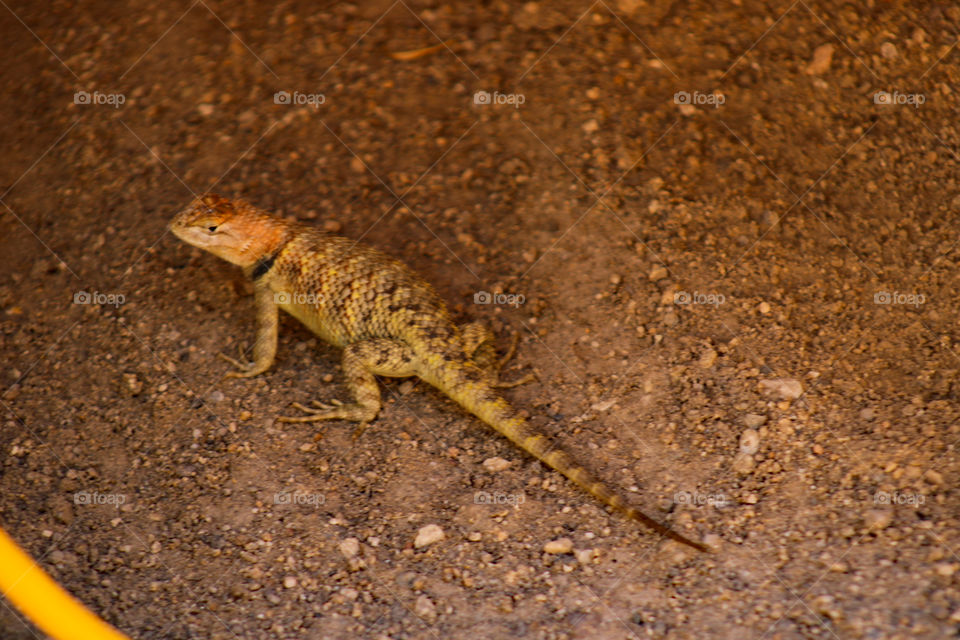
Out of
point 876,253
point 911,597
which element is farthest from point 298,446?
point 876,253

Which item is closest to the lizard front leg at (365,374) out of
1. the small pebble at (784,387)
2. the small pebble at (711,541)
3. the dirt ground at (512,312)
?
the dirt ground at (512,312)

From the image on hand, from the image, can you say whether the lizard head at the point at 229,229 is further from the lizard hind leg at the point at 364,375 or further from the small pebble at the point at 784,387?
the small pebble at the point at 784,387

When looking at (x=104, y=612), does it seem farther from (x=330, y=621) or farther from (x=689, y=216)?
(x=689, y=216)

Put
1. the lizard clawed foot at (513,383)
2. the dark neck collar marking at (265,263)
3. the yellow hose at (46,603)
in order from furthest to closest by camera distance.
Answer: the dark neck collar marking at (265,263)
the lizard clawed foot at (513,383)
the yellow hose at (46,603)

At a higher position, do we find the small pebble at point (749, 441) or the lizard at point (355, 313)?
the lizard at point (355, 313)

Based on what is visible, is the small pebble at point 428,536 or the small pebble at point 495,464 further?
the small pebble at point 495,464

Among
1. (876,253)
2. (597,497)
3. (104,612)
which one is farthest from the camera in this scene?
(876,253)

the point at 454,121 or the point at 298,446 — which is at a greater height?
the point at 454,121

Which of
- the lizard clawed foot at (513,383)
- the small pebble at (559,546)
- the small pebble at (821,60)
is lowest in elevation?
the small pebble at (559,546)
